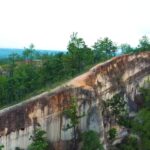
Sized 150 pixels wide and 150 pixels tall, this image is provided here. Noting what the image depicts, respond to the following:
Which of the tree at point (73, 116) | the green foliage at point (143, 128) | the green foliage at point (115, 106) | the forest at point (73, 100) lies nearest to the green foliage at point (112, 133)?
the forest at point (73, 100)

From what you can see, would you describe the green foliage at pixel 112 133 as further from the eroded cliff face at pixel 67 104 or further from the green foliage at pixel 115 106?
the green foliage at pixel 115 106

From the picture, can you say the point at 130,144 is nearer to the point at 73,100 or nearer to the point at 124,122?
the point at 124,122

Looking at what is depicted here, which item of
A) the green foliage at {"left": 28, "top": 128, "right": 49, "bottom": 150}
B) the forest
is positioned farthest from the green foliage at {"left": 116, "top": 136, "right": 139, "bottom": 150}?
the green foliage at {"left": 28, "top": 128, "right": 49, "bottom": 150}

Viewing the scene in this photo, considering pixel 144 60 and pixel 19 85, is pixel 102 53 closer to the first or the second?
pixel 144 60

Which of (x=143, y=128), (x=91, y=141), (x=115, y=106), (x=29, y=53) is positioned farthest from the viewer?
(x=29, y=53)

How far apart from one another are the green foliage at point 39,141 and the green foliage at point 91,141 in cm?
275

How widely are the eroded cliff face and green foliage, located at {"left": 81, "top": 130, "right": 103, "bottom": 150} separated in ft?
6.89

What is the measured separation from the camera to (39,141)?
107 feet

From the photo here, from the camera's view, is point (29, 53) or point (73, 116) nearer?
point (73, 116)

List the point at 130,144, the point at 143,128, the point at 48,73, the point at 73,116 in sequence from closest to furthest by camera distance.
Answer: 1. the point at 73,116
2. the point at 143,128
3. the point at 130,144
4. the point at 48,73

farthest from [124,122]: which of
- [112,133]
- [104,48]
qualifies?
[104,48]

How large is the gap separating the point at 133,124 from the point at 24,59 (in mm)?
32433

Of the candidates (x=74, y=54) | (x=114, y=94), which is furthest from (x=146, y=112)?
(x=74, y=54)

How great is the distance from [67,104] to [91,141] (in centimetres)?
388
